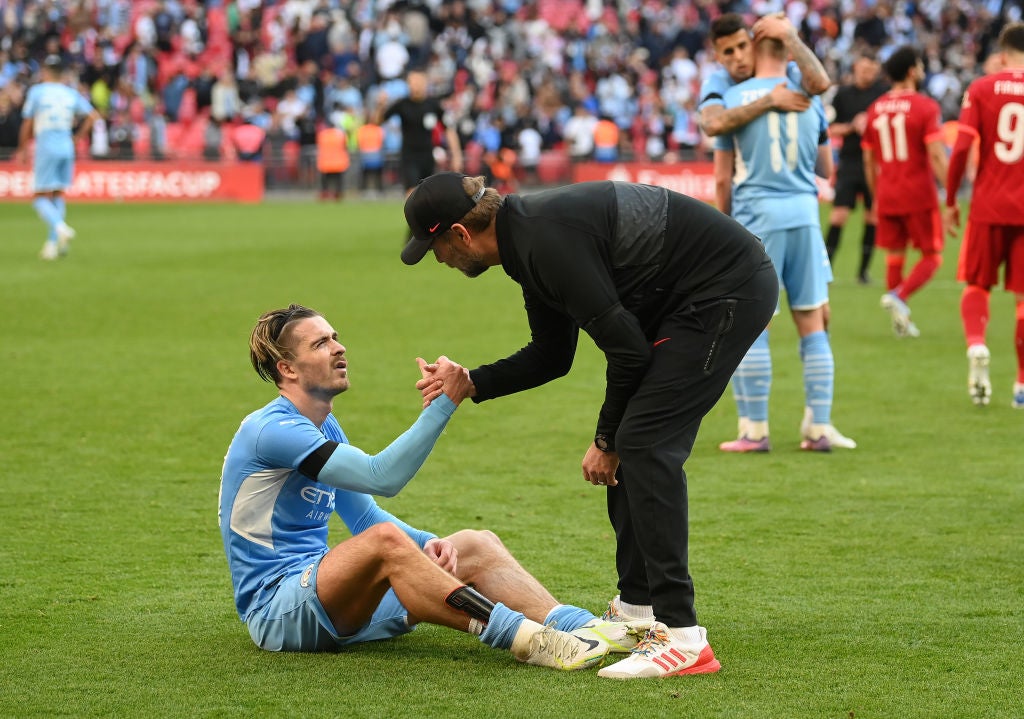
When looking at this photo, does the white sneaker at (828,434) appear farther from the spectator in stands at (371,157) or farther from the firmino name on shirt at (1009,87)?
the spectator in stands at (371,157)

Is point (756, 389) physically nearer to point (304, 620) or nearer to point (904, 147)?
point (304, 620)

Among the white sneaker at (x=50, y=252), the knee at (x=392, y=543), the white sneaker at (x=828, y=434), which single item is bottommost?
the white sneaker at (x=50, y=252)

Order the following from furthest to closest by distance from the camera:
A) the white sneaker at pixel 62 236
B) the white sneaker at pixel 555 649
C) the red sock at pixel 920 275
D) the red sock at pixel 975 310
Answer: the white sneaker at pixel 62 236 → the red sock at pixel 920 275 → the red sock at pixel 975 310 → the white sneaker at pixel 555 649

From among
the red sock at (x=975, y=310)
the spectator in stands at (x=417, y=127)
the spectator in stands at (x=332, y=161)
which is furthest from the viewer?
the spectator in stands at (x=332, y=161)

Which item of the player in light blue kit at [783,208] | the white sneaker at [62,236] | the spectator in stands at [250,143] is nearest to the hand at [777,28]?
the player in light blue kit at [783,208]

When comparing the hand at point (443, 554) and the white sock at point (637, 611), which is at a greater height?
the hand at point (443, 554)

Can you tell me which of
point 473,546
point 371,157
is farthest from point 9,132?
point 473,546

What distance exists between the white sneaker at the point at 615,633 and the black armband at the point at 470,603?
0.30 metres

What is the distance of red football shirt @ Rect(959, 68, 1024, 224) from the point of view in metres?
9.27

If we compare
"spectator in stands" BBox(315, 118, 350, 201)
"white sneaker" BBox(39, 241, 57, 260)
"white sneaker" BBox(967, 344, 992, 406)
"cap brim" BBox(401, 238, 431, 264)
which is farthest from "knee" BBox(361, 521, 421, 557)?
"spectator in stands" BBox(315, 118, 350, 201)

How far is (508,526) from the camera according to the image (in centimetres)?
673

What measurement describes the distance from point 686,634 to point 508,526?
7.18 feet

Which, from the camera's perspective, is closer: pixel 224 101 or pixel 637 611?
pixel 637 611

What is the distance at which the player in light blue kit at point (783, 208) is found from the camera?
8.13 meters
